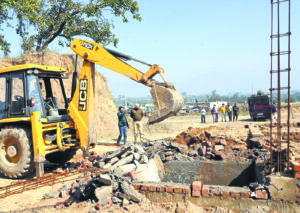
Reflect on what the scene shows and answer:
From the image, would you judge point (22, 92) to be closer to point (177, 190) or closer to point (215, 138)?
point (177, 190)

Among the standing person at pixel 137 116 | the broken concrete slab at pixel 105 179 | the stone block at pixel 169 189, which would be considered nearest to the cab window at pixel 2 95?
the broken concrete slab at pixel 105 179

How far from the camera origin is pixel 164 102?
244 inches

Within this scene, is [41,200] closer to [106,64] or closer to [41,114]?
[41,114]

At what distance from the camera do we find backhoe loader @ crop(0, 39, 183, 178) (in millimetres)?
6555

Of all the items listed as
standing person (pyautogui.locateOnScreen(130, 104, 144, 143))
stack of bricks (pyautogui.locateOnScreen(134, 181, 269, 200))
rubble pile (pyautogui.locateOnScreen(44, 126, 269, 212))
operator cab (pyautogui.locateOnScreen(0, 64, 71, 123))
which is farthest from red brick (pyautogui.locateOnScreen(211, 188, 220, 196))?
standing person (pyautogui.locateOnScreen(130, 104, 144, 143))

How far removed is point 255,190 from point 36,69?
18.8 feet

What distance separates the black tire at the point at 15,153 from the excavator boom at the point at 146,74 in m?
2.58

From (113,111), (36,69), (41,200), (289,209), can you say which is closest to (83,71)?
(36,69)

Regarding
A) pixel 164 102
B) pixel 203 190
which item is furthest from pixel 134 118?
pixel 203 190

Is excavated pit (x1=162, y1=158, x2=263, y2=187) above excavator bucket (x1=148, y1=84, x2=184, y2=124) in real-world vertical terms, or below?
below

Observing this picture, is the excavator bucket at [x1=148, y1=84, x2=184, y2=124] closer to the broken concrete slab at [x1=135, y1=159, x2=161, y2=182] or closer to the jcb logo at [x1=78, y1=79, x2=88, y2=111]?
the broken concrete slab at [x1=135, y1=159, x2=161, y2=182]

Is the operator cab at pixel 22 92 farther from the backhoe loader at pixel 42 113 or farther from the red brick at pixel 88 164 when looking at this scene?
the red brick at pixel 88 164

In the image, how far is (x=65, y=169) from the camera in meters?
7.41

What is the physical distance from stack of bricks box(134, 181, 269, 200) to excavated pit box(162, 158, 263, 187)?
2401 mm
